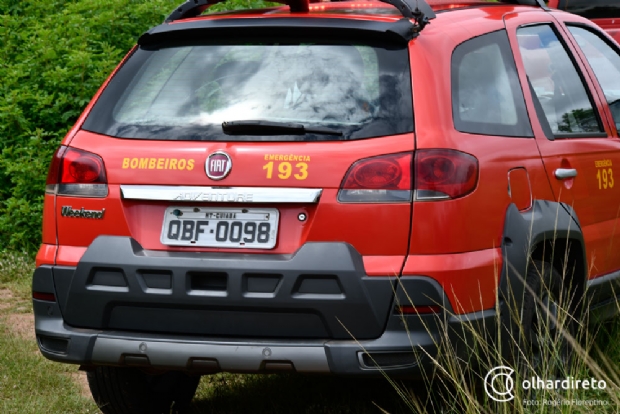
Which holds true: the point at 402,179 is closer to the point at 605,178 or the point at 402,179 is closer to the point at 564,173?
the point at 564,173

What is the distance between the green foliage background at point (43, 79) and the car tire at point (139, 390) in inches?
163

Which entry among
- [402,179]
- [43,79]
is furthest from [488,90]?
[43,79]

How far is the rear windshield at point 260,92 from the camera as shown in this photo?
12.7 ft

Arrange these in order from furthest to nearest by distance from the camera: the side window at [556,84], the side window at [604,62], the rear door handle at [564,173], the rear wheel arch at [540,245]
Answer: the side window at [604,62]
the side window at [556,84]
the rear door handle at [564,173]
the rear wheel arch at [540,245]

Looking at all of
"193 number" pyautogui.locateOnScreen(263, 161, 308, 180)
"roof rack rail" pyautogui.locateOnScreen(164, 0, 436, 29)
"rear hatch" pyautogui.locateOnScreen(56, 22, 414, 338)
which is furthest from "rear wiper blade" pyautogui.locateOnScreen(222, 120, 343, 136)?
"roof rack rail" pyautogui.locateOnScreen(164, 0, 436, 29)

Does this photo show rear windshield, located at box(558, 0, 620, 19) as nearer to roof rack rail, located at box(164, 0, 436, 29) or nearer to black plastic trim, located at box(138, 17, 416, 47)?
roof rack rail, located at box(164, 0, 436, 29)

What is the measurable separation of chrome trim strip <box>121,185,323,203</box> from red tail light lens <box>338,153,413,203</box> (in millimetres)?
110

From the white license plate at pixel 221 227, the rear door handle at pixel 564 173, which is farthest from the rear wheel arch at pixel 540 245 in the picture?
the white license plate at pixel 221 227

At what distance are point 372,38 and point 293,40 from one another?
315 mm

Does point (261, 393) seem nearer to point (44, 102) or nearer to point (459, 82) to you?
point (459, 82)

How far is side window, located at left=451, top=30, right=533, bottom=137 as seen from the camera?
4.03 metres

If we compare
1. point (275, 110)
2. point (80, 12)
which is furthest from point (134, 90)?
point (80, 12)

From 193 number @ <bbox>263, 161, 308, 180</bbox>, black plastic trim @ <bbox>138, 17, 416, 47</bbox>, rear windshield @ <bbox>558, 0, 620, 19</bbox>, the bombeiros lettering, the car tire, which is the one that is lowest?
rear windshield @ <bbox>558, 0, 620, 19</bbox>

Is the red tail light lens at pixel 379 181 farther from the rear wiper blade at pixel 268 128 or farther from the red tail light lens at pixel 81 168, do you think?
the red tail light lens at pixel 81 168
